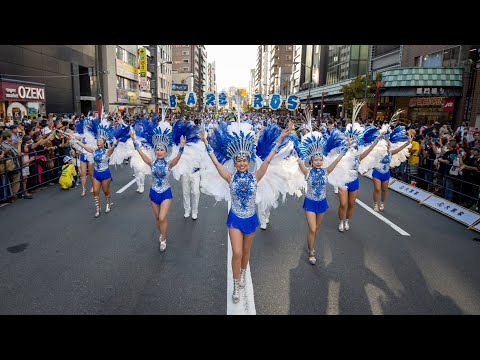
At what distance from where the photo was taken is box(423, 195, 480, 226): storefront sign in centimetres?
799

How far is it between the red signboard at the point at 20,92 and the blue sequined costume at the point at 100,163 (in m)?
14.9

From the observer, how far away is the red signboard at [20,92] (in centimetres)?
1880

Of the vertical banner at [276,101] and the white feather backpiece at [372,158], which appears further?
the vertical banner at [276,101]

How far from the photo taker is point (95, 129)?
8.11m

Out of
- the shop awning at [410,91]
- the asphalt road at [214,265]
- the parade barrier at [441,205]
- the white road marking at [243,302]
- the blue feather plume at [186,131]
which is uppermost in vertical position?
the shop awning at [410,91]

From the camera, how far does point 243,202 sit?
4.44 meters

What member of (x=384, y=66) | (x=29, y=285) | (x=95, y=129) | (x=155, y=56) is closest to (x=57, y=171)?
(x=95, y=129)

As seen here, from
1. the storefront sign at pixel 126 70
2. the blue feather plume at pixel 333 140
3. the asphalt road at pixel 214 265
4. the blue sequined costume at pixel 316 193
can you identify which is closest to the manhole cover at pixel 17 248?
the asphalt road at pixel 214 265

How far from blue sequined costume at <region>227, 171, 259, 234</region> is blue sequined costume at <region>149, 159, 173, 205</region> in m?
1.92

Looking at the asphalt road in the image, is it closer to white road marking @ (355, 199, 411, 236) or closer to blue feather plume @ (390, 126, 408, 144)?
white road marking @ (355, 199, 411, 236)

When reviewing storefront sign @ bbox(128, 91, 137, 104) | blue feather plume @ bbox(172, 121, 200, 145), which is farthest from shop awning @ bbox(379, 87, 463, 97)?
storefront sign @ bbox(128, 91, 137, 104)

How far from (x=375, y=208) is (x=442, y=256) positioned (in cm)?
311

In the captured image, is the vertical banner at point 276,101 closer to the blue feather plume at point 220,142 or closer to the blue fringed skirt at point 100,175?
the blue fringed skirt at point 100,175

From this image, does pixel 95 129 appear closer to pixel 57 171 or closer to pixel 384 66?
pixel 57 171
